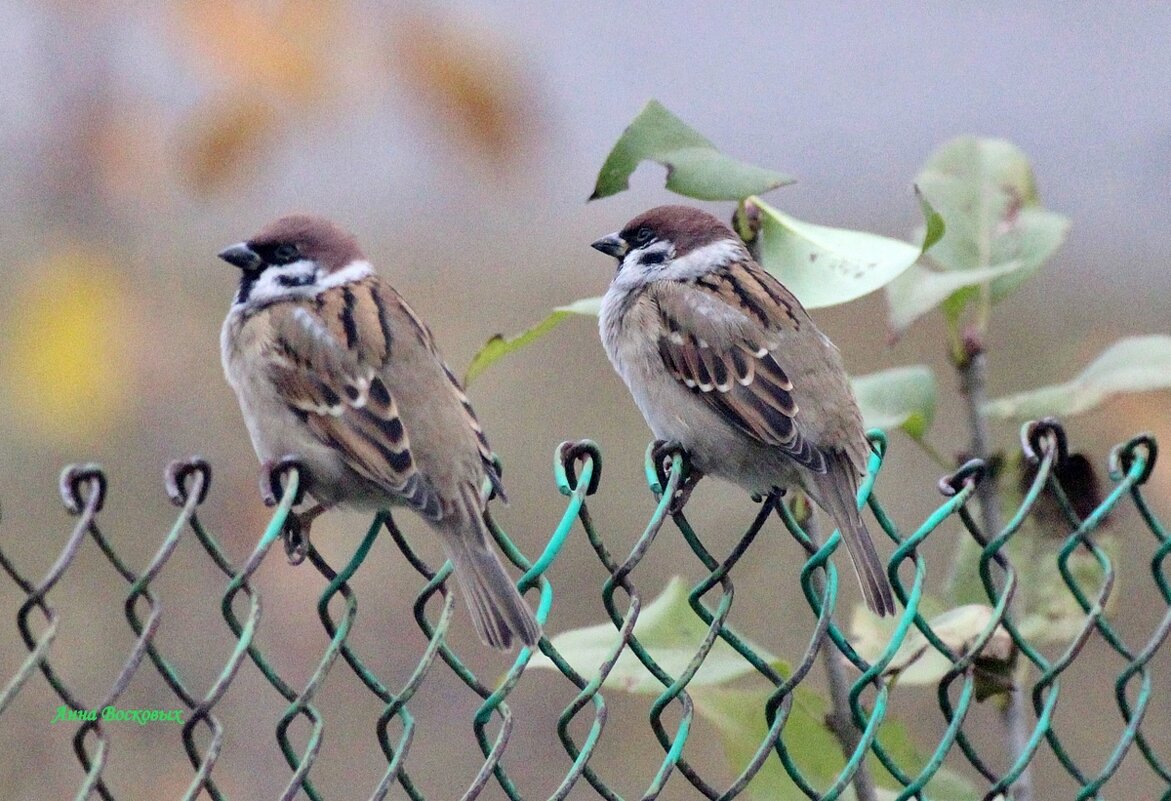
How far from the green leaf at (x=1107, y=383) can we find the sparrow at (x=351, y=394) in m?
0.91

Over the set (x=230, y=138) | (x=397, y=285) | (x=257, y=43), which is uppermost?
(x=257, y=43)

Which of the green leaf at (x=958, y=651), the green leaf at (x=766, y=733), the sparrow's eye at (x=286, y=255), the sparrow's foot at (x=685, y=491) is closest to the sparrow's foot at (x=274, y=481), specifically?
the sparrow's foot at (x=685, y=491)

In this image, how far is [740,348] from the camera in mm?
3080

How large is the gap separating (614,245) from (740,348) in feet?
1.39

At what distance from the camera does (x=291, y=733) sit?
4.47m

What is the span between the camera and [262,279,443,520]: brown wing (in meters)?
2.65

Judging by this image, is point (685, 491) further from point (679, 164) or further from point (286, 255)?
point (286, 255)

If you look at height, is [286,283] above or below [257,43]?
below

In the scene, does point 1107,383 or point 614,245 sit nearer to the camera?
point 1107,383

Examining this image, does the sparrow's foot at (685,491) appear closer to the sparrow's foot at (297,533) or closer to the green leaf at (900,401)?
the green leaf at (900,401)

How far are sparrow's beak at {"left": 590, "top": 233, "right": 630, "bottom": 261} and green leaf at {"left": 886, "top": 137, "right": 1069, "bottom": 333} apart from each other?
66 cm

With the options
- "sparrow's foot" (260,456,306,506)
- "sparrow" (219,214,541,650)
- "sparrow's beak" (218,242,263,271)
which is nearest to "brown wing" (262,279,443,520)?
"sparrow" (219,214,541,650)

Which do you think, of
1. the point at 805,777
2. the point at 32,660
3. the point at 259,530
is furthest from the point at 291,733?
the point at 32,660

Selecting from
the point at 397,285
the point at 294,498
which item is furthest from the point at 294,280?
the point at 397,285
